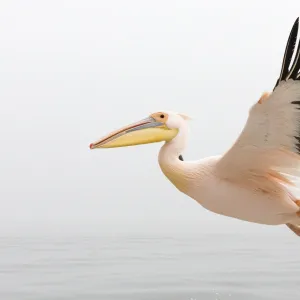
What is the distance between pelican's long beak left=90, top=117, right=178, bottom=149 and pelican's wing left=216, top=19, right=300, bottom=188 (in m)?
0.47

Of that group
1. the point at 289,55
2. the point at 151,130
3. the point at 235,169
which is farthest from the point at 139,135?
the point at 289,55

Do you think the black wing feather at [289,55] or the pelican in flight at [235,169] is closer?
the black wing feather at [289,55]

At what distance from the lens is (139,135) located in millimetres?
5266

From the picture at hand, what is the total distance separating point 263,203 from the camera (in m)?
5.23

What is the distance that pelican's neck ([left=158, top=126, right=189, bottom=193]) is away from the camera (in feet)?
17.2

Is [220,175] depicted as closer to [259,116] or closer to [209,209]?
[209,209]

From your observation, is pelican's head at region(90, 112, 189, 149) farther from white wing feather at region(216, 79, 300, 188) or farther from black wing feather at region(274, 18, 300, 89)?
black wing feather at region(274, 18, 300, 89)

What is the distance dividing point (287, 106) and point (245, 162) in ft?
2.03

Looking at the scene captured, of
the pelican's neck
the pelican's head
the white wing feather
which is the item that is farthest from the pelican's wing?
the pelican's head

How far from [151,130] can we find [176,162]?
30 centimetres

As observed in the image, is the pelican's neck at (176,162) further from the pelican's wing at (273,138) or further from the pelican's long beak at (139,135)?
the pelican's wing at (273,138)

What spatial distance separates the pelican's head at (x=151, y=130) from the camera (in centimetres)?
521

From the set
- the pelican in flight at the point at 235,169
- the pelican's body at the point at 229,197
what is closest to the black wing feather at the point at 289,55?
the pelican in flight at the point at 235,169

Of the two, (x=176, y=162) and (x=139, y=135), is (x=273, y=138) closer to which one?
(x=176, y=162)
